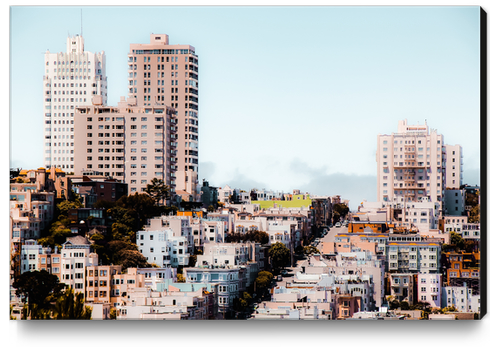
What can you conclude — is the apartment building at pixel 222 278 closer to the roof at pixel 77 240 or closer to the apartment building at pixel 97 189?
the roof at pixel 77 240

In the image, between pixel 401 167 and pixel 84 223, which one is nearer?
pixel 84 223

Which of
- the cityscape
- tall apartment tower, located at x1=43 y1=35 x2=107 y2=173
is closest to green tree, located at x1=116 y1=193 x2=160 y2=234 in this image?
the cityscape

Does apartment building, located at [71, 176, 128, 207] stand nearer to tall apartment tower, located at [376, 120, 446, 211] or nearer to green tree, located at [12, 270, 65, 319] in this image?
green tree, located at [12, 270, 65, 319]

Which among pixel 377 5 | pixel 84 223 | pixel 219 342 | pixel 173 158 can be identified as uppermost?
pixel 377 5

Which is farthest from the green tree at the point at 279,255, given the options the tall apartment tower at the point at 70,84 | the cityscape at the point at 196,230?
the tall apartment tower at the point at 70,84

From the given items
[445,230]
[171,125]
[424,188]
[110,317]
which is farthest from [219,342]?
[424,188]

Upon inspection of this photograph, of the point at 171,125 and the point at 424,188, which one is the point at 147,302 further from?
the point at 424,188

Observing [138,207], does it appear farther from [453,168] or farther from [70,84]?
[70,84]
